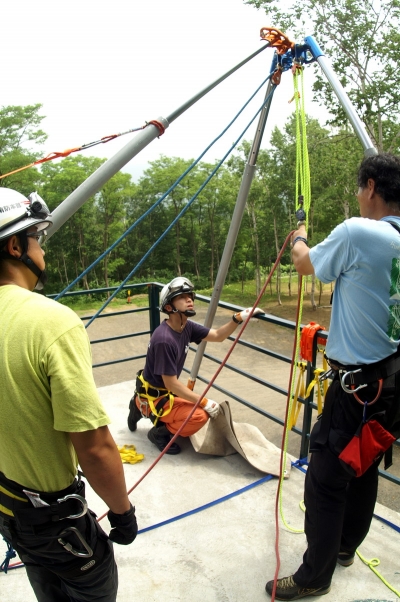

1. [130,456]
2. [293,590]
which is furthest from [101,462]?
[130,456]

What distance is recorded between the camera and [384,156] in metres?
1.95

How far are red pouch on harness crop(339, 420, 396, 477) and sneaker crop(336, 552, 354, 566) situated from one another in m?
0.77

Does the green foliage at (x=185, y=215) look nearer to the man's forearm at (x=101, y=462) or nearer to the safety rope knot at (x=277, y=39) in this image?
the safety rope knot at (x=277, y=39)

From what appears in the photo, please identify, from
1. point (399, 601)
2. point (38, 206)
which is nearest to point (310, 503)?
point (399, 601)

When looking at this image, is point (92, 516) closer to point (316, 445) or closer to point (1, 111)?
point (316, 445)

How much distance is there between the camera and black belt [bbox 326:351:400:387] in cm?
197

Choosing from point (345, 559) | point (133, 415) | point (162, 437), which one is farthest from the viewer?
point (133, 415)

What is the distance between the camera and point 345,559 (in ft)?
8.09

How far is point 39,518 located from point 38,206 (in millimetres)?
1030

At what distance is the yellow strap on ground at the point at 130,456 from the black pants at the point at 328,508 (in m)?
1.58

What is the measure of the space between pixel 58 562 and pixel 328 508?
1.24 metres

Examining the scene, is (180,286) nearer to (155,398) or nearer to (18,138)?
(155,398)

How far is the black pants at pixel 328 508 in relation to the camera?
6.86 feet

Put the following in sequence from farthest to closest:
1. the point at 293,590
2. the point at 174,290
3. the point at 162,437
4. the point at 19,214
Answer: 1. the point at 162,437
2. the point at 174,290
3. the point at 293,590
4. the point at 19,214
